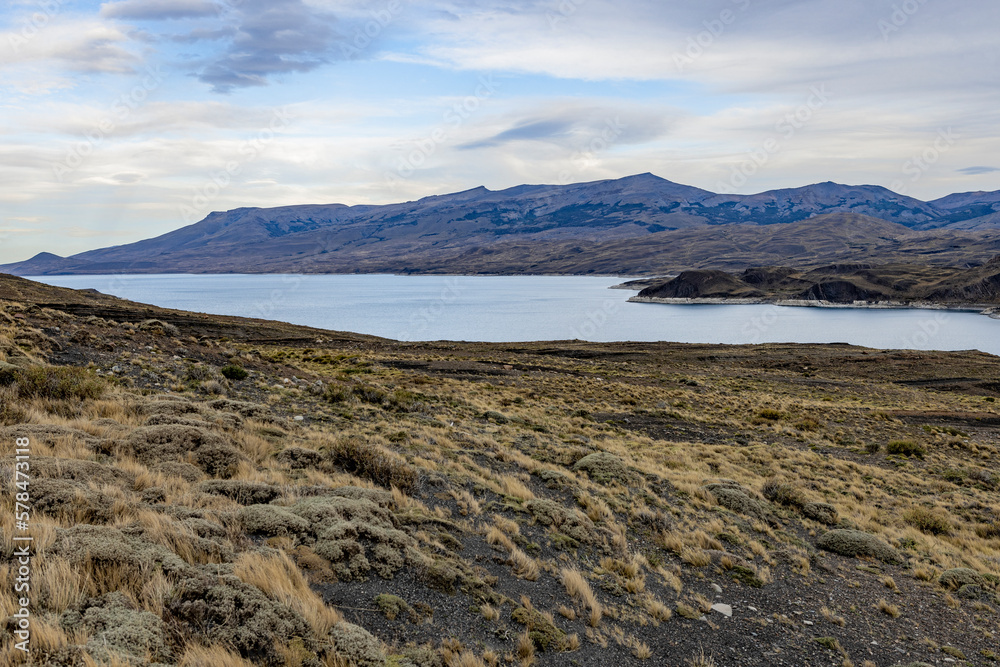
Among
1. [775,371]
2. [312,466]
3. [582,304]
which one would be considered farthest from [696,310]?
[312,466]

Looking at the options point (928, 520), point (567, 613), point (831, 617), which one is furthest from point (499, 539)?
point (928, 520)

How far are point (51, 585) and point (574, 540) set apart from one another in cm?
748

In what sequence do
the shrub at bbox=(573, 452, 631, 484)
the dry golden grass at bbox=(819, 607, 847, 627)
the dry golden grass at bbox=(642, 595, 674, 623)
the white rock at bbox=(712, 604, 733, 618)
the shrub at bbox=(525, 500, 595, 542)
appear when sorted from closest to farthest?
the dry golden grass at bbox=(642, 595, 674, 623)
the white rock at bbox=(712, 604, 733, 618)
the dry golden grass at bbox=(819, 607, 847, 627)
the shrub at bbox=(525, 500, 595, 542)
the shrub at bbox=(573, 452, 631, 484)

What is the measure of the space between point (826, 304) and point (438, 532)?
552 ft

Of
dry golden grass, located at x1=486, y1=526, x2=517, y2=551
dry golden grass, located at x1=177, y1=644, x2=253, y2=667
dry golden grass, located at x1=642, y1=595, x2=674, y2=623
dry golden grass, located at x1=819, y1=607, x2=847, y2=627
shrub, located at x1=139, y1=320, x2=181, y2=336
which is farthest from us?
shrub, located at x1=139, y1=320, x2=181, y2=336

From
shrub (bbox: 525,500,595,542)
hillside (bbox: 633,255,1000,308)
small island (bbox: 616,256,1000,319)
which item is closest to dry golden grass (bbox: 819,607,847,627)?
shrub (bbox: 525,500,595,542)

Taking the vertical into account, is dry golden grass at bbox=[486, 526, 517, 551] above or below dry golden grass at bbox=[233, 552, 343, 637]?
below

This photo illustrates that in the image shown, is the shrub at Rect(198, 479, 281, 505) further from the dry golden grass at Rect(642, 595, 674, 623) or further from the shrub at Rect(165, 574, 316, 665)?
the dry golden grass at Rect(642, 595, 674, 623)

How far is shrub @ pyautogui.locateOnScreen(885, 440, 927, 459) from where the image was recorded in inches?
851

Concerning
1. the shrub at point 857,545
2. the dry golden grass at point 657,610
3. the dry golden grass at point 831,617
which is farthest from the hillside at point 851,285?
the dry golden grass at point 657,610

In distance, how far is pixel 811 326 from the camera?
107188 mm

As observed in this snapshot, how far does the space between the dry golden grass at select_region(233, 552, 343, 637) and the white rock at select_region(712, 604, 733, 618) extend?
19.5 feet

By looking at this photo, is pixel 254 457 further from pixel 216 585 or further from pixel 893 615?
pixel 893 615

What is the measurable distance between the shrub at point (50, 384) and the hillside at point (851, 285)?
6537 inches
